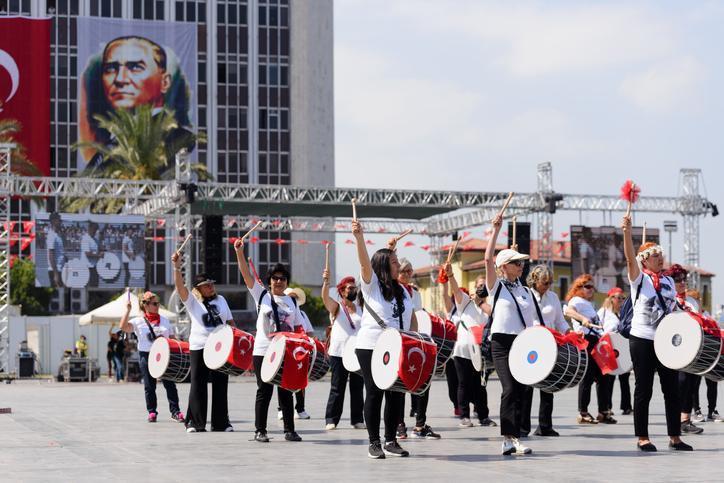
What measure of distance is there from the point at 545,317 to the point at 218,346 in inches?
135

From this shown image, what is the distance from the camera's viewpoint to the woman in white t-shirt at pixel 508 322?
10.6 meters

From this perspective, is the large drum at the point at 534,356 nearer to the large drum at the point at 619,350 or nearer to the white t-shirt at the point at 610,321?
the large drum at the point at 619,350

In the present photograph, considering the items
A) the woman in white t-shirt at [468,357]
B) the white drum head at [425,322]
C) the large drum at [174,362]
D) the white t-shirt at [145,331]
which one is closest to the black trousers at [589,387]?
the woman in white t-shirt at [468,357]

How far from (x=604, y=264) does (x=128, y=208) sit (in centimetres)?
1644

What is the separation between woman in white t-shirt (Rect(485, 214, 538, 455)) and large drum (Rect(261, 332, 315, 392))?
2071 millimetres

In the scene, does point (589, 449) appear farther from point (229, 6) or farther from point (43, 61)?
point (229, 6)

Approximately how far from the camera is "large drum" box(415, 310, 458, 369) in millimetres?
13312

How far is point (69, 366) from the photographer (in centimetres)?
3425

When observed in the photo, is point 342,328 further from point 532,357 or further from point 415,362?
point 415,362

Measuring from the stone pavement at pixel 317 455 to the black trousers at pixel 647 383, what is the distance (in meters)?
0.31

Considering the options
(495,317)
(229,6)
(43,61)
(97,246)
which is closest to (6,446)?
(495,317)

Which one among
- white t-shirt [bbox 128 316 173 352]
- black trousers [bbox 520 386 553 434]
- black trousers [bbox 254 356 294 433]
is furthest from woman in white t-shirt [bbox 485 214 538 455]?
white t-shirt [bbox 128 316 173 352]

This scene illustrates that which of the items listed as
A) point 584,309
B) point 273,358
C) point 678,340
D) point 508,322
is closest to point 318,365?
point 273,358

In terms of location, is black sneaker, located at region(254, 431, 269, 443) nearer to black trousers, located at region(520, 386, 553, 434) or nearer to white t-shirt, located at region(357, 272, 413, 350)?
white t-shirt, located at region(357, 272, 413, 350)
